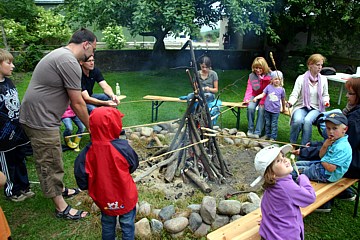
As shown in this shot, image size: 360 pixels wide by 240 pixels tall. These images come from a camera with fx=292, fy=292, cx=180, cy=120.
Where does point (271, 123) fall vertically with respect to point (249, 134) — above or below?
above

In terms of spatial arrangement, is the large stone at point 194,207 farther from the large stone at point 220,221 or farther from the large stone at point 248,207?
the large stone at point 248,207

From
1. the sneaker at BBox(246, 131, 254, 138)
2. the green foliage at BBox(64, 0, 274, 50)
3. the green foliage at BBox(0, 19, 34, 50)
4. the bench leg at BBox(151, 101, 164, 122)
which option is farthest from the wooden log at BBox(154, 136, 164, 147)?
the green foliage at BBox(0, 19, 34, 50)

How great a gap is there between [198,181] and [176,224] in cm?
89

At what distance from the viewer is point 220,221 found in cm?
312

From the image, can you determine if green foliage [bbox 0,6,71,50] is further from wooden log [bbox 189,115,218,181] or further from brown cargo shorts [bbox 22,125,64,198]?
brown cargo shorts [bbox 22,125,64,198]

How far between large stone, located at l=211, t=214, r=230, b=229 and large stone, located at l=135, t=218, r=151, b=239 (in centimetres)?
68

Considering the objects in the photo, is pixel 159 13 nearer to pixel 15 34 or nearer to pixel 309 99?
pixel 309 99

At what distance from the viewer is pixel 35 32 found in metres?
12.6

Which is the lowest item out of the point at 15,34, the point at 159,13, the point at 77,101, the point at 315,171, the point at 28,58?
the point at 315,171

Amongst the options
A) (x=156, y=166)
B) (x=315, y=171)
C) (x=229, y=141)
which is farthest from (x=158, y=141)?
(x=315, y=171)

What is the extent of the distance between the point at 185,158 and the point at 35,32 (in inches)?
452

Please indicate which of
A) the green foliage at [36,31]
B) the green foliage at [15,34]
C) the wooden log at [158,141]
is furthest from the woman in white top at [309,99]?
the green foliage at [15,34]

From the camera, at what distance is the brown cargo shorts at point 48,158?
2.95 meters

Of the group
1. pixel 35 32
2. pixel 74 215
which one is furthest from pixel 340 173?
pixel 35 32
